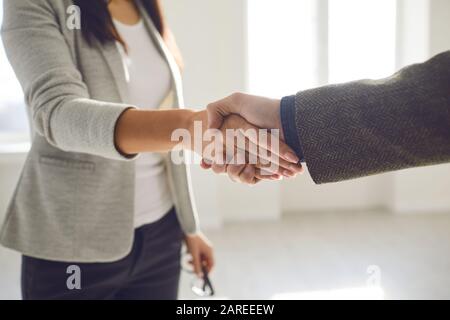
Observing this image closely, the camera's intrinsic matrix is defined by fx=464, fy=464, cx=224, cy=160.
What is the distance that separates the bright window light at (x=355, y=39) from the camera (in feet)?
8.79

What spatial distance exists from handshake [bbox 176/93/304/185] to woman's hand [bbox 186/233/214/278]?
1.02 feet

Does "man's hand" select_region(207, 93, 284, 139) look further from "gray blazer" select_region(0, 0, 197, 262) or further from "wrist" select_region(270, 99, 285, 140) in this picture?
"gray blazer" select_region(0, 0, 197, 262)

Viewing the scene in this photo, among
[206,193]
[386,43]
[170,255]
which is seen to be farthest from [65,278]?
[386,43]

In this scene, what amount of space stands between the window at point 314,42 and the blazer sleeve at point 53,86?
2085 millimetres

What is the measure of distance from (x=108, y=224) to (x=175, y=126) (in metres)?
0.24

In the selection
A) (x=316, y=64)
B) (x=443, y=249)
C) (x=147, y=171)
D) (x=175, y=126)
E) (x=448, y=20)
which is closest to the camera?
(x=175, y=126)

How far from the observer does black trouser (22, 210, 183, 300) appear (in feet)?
2.45

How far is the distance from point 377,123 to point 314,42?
2.41m

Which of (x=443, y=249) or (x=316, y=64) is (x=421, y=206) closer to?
(x=443, y=249)

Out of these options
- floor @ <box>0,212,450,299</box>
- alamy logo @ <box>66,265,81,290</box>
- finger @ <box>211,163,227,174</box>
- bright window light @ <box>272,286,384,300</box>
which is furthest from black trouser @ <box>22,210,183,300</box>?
bright window light @ <box>272,286,384,300</box>

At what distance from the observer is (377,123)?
1.78 ft

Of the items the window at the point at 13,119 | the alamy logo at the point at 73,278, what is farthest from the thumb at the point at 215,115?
the window at the point at 13,119

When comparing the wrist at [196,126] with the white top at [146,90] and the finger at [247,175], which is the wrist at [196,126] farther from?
the white top at [146,90]

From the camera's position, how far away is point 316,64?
279 cm
